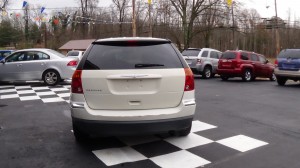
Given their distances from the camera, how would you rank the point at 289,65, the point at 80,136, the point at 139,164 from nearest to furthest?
the point at 139,164 → the point at 80,136 → the point at 289,65

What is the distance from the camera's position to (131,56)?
4.29 metres

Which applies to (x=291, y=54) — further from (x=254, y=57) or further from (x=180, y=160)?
(x=180, y=160)

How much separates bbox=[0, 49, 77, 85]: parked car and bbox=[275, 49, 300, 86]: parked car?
29.1ft

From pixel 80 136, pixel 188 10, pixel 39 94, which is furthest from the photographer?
pixel 188 10

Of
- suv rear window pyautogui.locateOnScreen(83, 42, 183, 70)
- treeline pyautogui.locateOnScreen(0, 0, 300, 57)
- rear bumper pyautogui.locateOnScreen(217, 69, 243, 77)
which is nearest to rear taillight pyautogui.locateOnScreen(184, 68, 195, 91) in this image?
suv rear window pyautogui.locateOnScreen(83, 42, 183, 70)

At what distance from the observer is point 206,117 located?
6.66 m

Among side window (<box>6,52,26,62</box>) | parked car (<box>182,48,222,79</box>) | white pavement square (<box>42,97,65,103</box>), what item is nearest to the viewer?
white pavement square (<box>42,97,65,103</box>)

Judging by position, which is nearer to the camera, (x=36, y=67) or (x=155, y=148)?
(x=155, y=148)

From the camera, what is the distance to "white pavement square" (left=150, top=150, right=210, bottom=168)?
3904mm

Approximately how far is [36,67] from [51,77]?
685mm

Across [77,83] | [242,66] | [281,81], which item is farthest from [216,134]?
[242,66]

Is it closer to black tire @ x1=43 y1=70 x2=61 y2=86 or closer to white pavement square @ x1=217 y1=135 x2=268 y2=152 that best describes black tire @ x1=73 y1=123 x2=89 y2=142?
white pavement square @ x1=217 y1=135 x2=268 y2=152

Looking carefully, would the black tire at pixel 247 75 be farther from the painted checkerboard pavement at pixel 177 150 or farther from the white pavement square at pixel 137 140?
the white pavement square at pixel 137 140

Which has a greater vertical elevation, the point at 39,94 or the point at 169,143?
the point at 39,94
